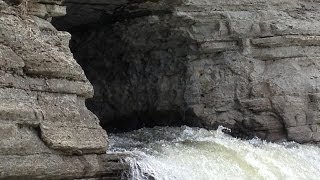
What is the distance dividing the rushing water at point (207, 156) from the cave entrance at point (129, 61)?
0.77 m

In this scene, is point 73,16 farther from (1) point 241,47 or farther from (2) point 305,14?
(2) point 305,14

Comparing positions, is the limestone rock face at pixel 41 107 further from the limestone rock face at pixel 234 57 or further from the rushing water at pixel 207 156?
the limestone rock face at pixel 234 57

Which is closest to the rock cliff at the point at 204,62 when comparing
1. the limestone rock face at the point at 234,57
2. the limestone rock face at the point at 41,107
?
the limestone rock face at the point at 234,57

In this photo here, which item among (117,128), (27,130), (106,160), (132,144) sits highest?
(27,130)

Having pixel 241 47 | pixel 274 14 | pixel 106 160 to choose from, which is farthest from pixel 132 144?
pixel 274 14

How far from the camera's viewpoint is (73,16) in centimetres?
1013

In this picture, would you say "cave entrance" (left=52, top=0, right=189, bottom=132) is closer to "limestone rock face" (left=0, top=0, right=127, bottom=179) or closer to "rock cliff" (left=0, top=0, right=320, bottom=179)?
"rock cliff" (left=0, top=0, right=320, bottom=179)

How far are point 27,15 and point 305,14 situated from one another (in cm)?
569

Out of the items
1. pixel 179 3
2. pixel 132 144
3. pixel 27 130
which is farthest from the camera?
pixel 179 3

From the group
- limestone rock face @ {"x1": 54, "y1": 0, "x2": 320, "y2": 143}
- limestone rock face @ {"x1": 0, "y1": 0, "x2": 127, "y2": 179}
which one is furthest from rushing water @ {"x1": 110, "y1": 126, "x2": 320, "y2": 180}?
limestone rock face @ {"x1": 0, "y1": 0, "x2": 127, "y2": 179}

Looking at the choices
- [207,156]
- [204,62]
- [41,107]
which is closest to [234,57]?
[204,62]

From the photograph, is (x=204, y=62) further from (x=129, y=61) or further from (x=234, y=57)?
(x=129, y=61)

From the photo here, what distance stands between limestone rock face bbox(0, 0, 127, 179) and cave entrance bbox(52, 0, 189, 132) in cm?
331

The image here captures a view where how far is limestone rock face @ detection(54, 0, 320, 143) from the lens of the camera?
9.68 metres
